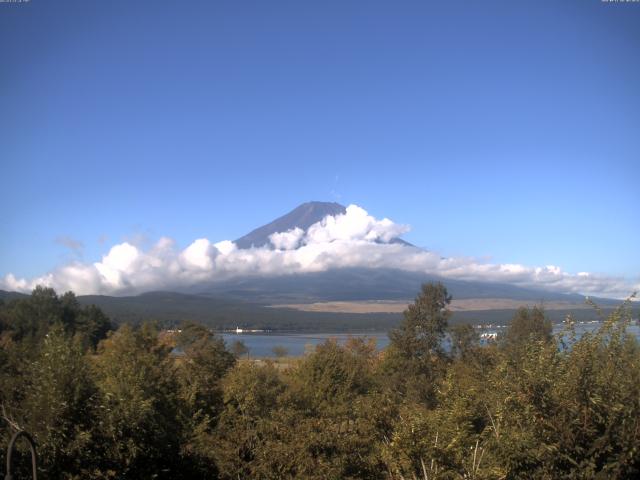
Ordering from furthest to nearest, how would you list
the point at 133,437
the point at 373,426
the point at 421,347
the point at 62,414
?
the point at 421,347, the point at 373,426, the point at 133,437, the point at 62,414

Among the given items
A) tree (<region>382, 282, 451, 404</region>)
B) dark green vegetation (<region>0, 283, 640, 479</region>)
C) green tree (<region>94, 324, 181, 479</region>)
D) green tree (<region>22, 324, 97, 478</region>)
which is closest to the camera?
dark green vegetation (<region>0, 283, 640, 479</region>)

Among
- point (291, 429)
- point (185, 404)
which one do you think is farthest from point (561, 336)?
point (185, 404)

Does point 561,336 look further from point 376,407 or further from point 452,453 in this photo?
point 376,407

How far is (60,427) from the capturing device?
13.4m

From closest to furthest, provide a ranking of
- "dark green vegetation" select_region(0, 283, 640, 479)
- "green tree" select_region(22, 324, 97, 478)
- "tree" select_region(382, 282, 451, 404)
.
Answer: "dark green vegetation" select_region(0, 283, 640, 479)
"green tree" select_region(22, 324, 97, 478)
"tree" select_region(382, 282, 451, 404)

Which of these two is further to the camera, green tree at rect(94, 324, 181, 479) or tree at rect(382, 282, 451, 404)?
tree at rect(382, 282, 451, 404)

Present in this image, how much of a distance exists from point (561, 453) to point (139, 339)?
4808cm

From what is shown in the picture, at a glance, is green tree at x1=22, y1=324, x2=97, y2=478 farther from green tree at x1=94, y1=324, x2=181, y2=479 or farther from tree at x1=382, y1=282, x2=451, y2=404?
tree at x1=382, y1=282, x2=451, y2=404

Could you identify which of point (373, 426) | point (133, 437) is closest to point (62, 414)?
point (133, 437)

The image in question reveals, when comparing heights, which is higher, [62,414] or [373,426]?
[62,414]

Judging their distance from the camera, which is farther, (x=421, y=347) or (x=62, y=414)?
(x=421, y=347)

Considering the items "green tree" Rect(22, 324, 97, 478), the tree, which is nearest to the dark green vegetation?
"green tree" Rect(22, 324, 97, 478)

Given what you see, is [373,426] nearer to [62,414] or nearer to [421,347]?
[62,414]

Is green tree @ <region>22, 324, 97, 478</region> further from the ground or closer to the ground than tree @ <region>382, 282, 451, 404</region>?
further from the ground
